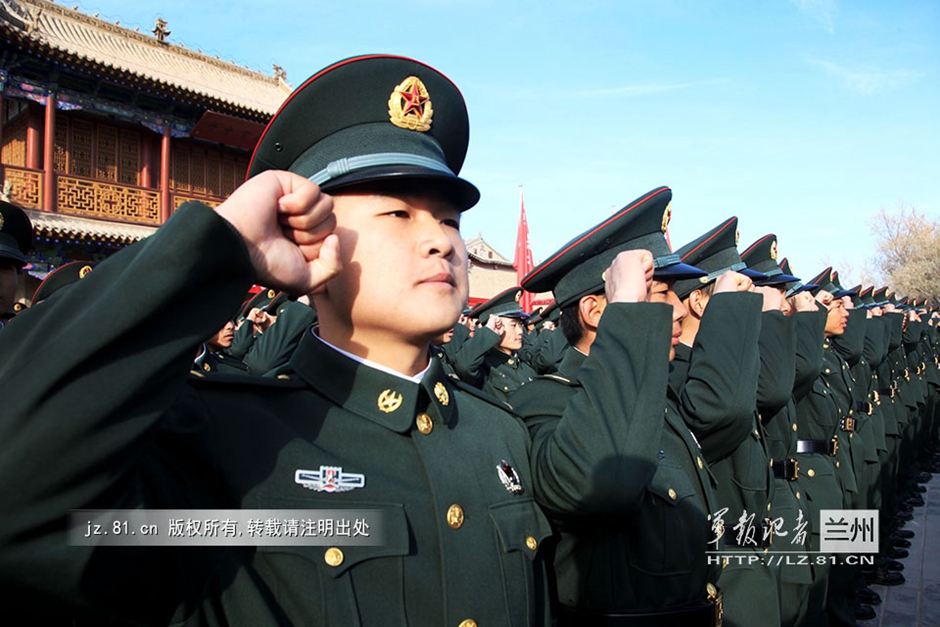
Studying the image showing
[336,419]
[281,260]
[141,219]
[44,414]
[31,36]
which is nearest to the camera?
[44,414]

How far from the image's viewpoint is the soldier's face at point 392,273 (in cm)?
146

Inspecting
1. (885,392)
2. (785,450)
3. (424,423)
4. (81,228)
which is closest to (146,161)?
(81,228)

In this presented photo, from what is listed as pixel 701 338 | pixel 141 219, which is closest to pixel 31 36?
pixel 141 219

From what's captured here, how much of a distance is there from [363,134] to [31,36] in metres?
13.7

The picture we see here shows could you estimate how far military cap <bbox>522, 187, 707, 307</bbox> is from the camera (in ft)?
8.73

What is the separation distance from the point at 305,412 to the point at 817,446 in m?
4.68

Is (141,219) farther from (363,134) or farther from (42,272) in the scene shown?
(363,134)

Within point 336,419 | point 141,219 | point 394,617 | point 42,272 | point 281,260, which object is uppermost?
point 141,219

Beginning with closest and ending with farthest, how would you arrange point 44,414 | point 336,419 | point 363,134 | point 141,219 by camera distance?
1. point 44,414
2. point 336,419
3. point 363,134
4. point 141,219

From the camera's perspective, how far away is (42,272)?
1292 centimetres

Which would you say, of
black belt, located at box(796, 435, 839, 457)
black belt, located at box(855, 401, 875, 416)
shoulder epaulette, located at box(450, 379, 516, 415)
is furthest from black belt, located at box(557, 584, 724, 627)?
black belt, located at box(855, 401, 875, 416)

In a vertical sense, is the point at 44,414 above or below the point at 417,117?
below

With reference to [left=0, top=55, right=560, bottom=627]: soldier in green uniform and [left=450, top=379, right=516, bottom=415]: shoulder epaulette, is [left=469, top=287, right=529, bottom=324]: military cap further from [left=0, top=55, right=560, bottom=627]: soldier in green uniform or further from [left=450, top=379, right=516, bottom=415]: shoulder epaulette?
[left=0, top=55, right=560, bottom=627]: soldier in green uniform

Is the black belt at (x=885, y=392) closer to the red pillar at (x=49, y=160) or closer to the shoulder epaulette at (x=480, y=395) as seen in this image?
the shoulder epaulette at (x=480, y=395)
